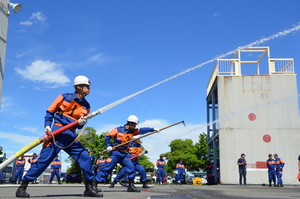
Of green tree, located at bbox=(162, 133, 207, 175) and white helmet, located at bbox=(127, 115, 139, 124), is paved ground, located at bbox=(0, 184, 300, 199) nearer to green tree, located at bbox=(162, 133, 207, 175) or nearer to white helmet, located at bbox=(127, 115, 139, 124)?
white helmet, located at bbox=(127, 115, 139, 124)

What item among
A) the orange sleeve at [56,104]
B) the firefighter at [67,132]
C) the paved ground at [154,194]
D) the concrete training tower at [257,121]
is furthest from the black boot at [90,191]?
the concrete training tower at [257,121]


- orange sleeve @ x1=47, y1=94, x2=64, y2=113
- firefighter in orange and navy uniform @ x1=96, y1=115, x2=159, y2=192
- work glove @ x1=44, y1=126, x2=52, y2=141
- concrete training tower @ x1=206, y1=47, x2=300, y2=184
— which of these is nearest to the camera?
work glove @ x1=44, y1=126, x2=52, y2=141

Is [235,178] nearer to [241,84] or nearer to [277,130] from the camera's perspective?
[277,130]

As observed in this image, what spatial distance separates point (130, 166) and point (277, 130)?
17.5 meters

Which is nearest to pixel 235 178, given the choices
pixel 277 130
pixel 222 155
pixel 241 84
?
pixel 222 155

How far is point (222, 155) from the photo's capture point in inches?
984

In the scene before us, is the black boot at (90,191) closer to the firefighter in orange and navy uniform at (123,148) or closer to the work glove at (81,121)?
the work glove at (81,121)

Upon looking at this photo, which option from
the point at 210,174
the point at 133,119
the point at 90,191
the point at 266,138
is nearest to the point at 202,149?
the point at 210,174

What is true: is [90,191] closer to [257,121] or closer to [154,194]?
[154,194]

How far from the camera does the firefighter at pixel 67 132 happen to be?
679 centimetres

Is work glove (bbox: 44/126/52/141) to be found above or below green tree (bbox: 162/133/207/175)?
below

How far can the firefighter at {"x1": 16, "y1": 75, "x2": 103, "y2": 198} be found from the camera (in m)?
6.79

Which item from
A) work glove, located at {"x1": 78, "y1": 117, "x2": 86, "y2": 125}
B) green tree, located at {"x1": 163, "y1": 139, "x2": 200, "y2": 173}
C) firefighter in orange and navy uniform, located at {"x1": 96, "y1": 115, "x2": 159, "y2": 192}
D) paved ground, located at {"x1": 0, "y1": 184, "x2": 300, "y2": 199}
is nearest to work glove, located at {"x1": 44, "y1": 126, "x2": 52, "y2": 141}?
work glove, located at {"x1": 78, "y1": 117, "x2": 86, "y2": 125}

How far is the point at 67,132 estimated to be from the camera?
682 centimetres
